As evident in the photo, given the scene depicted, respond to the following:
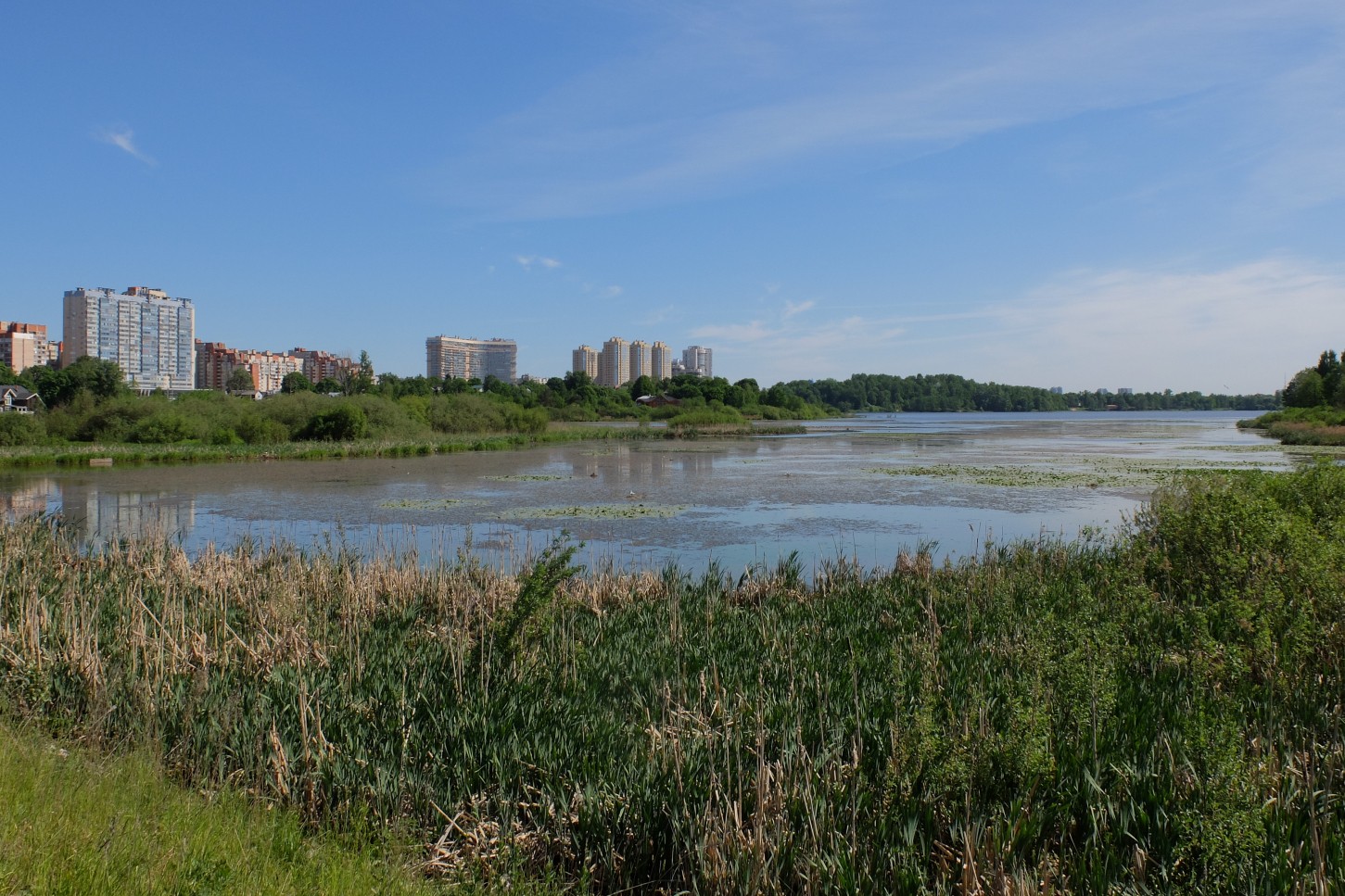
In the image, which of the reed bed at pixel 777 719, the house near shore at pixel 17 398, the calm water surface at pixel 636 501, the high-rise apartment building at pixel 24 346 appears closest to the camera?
the reed bed at pixel 777 719

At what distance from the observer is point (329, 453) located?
38.3m

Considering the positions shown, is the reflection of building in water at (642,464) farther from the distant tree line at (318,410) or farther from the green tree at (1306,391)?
the green tree at (1306,391)

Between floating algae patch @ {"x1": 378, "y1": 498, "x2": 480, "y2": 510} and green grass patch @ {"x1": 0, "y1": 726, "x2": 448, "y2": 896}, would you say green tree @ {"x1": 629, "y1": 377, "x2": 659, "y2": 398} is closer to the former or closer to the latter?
floating algae patch @ {"x1": 378, "y1": 498, "x2": 480, "y2": 510}

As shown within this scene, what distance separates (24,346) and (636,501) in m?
137

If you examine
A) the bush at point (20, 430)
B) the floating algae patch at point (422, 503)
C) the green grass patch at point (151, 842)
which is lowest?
the floating algae patch at point (422, 503)

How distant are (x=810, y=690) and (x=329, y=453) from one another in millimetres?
36352

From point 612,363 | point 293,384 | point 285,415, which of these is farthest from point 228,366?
point 285,415

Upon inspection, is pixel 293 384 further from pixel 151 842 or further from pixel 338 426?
pixel 151 842

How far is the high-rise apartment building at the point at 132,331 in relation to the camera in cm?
13450

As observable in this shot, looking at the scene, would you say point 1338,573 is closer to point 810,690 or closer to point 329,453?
point 810,690

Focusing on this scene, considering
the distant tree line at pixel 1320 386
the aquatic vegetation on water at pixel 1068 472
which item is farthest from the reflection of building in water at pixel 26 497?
the distant tree line at pixel 1320 386

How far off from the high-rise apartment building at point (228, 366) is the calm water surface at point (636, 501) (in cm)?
14615

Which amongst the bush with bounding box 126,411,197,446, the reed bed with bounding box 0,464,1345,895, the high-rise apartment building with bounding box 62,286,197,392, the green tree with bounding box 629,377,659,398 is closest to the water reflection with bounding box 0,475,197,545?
the reed bed with bounding box 0,464,1345,895

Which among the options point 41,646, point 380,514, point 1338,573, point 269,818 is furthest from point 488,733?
point 380,514
